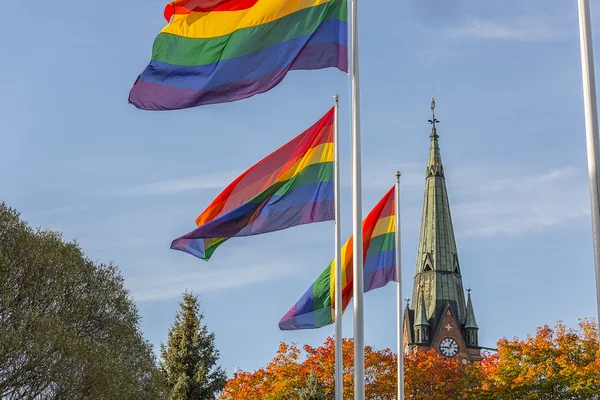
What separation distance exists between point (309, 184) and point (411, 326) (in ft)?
395

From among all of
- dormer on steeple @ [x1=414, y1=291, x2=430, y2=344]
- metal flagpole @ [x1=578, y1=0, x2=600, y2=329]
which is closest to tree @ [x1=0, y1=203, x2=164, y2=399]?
metal flagpole @ [x1=578, y1=0, x2=600, y2=329]

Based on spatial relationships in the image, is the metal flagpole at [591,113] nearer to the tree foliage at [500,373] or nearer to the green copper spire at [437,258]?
the tree foliage at [500,373]

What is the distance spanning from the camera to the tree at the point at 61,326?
37656 millimetres

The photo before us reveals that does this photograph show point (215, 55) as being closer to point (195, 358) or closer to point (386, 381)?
point (195, 358)

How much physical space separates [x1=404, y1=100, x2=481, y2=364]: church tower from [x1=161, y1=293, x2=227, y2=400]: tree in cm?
8379

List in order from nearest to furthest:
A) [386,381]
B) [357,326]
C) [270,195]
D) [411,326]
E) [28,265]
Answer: [357,326]
[270,195]
[28,265]
[386,381]
[411,326]

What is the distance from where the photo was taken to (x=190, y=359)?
60.5 meters

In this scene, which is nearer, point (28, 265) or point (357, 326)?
point (357, 326)

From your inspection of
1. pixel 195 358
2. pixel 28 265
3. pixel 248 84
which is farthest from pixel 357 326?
pixel 195 358

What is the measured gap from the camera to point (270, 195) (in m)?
24.8

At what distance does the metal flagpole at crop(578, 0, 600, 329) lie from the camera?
16.9 meters

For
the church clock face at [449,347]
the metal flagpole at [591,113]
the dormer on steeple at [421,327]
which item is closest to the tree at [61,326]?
the metal flagpole at [591,113]

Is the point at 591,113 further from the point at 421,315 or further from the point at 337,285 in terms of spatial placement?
the point at 421,315

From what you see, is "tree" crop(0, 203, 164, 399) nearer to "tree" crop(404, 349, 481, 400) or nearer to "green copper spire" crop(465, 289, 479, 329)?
"tree" crop(404, 349, 481, 400)
